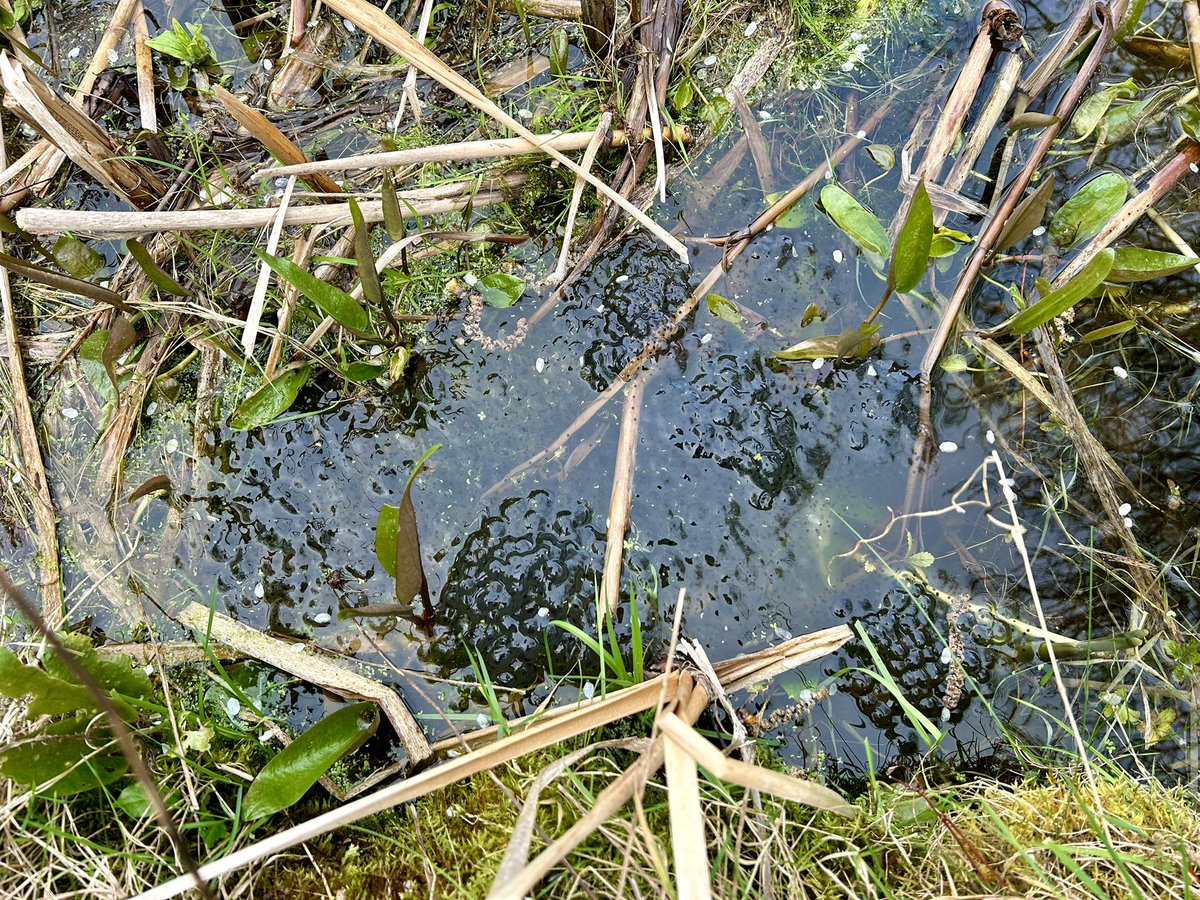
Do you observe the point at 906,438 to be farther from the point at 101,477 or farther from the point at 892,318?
the point at 101,477

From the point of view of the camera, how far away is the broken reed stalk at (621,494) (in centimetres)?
182

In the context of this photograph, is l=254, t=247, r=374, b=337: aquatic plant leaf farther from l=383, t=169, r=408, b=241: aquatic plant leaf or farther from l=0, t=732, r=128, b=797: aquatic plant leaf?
l=0, t=732, r=128, b=797: aquatic plant leaf

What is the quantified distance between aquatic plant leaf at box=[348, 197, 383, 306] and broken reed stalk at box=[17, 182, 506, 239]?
265 millimetres

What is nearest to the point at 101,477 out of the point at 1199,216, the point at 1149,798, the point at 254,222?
the point at 254,222

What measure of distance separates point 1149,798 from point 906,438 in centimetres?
94

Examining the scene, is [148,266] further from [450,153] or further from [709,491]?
[709,491]

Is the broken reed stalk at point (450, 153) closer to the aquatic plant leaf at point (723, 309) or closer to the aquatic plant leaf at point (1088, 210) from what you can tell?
the aquatic plant leaf at point (723, 309)

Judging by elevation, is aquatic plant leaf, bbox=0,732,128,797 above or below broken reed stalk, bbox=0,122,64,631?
below

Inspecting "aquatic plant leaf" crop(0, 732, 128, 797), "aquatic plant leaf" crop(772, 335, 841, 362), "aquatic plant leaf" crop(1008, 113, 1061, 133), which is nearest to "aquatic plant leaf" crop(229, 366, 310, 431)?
"aquatic plant leaf" crop(0, 732, 128, 797)

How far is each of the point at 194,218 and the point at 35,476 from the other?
79 centimetres

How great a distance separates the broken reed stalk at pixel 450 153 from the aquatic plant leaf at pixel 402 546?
801 millimetres

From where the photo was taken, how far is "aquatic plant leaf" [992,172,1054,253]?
1.79 metres

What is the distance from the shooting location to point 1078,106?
2080mm

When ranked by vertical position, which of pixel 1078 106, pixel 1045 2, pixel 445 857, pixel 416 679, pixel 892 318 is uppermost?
pixel 1045 2
